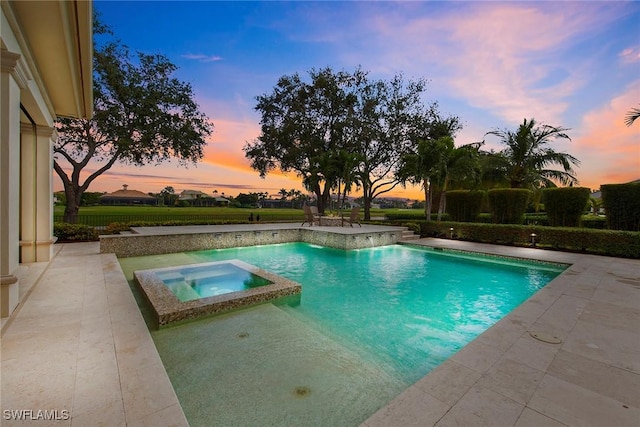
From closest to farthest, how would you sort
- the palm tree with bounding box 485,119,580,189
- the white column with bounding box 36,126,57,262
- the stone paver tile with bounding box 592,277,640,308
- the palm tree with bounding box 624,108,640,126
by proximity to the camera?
the stone paver tile with bounding box 592,277,640,308, the white column with bounding box 36,126,57,262, the palm tree with bounding box 624,108,640,126, the palm tree with bounding box 485,119,580,189

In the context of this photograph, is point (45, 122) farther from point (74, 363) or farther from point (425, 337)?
point (425, 337)

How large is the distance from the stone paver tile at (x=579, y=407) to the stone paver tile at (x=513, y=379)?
6 centimetres

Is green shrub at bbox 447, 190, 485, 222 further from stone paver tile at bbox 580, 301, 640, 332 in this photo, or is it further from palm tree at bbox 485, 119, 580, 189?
stone paver tile at bbox 580, 301, 640, 332

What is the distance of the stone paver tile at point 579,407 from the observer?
1.90 meters

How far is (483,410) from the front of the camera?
78.5 inches

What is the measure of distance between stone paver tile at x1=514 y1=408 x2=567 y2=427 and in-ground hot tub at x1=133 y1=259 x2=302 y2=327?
147 inches

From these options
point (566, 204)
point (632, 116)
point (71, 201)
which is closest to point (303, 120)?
point (71, 201)

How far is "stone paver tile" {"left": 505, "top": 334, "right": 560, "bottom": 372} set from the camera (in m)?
2.66

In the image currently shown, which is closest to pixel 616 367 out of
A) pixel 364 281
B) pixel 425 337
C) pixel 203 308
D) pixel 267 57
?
pixel 425 337

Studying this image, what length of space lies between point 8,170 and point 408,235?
12.6 meters

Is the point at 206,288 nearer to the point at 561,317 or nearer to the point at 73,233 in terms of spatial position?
the point at 561,317

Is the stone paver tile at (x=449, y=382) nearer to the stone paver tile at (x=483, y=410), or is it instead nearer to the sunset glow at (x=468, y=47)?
the stone paver tile at (x=483, y=410)

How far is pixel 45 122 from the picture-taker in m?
5.86

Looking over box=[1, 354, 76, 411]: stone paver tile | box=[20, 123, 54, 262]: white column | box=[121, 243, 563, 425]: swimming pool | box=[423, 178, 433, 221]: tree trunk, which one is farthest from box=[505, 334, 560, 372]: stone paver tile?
box=[423, 178, 433, 221]: tree trunk
